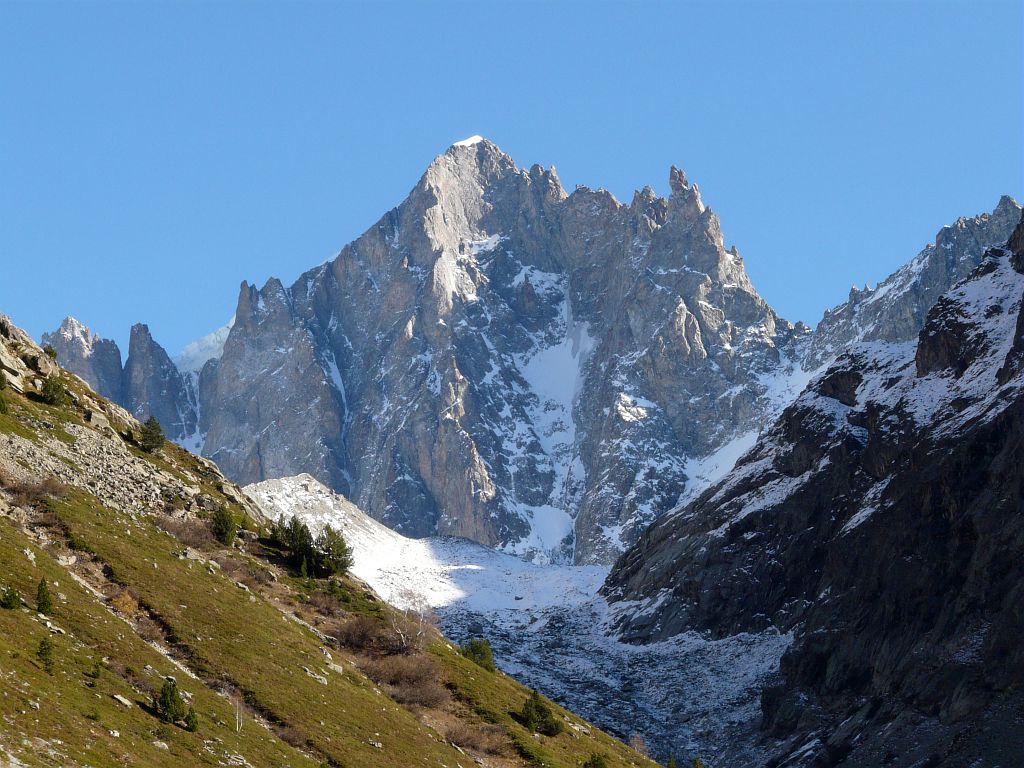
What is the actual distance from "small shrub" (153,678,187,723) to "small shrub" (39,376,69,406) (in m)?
35.7

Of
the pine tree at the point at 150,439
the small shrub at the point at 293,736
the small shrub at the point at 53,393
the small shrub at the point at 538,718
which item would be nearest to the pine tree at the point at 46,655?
the small shrub at the point at 293,736

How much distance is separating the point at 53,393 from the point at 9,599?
31.7 m

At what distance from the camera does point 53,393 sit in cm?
8050

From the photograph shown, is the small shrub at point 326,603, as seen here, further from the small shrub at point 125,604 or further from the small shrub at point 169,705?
the small shrub at point 169,705

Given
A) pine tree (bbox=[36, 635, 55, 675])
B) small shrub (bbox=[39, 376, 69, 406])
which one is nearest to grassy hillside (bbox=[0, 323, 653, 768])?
pine tree (bbox=[36, 635, 55, 675])

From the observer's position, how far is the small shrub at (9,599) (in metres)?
50.7

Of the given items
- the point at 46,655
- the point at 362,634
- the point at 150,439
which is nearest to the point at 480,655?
the point at 362,634

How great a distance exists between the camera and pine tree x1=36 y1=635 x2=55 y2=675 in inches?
1847

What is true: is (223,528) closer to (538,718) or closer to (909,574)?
(538,718)

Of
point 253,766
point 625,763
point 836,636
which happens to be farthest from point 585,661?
point 253,766

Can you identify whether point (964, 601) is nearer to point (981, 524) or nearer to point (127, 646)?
point (981, 524)

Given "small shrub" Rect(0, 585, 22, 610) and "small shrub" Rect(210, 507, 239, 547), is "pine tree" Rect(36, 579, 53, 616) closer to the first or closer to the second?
"small shrub" Rect(0, 585, 22, 610)

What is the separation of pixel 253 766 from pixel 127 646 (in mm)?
8610

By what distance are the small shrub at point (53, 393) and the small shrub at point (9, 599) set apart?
30610mm
